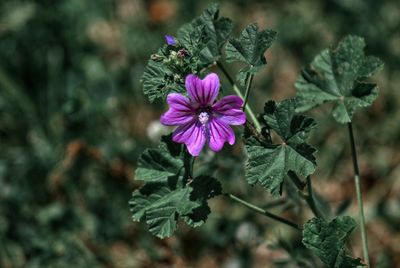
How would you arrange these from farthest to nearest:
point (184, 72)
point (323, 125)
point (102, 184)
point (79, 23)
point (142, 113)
A: point (79, 23) < point (142, 113) < point (323, 125) < point (102, 184) < point (184, 72)

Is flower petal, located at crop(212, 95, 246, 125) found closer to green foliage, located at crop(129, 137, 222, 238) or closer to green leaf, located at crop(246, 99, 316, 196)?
green leaf, located at crop(246, 99, 316, 196)

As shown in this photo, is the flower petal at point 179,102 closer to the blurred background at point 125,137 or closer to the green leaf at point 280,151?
the green leaf at point 280,151

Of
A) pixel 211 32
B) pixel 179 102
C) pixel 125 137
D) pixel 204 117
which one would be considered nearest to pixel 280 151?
pixel 204 117

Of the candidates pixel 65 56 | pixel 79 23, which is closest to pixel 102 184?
pixel 65 56

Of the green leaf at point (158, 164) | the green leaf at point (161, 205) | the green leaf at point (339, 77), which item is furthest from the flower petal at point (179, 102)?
the green leaf at point (339, 77)

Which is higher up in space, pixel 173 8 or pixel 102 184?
pixel 173 8

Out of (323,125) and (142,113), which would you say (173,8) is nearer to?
(142,113)
